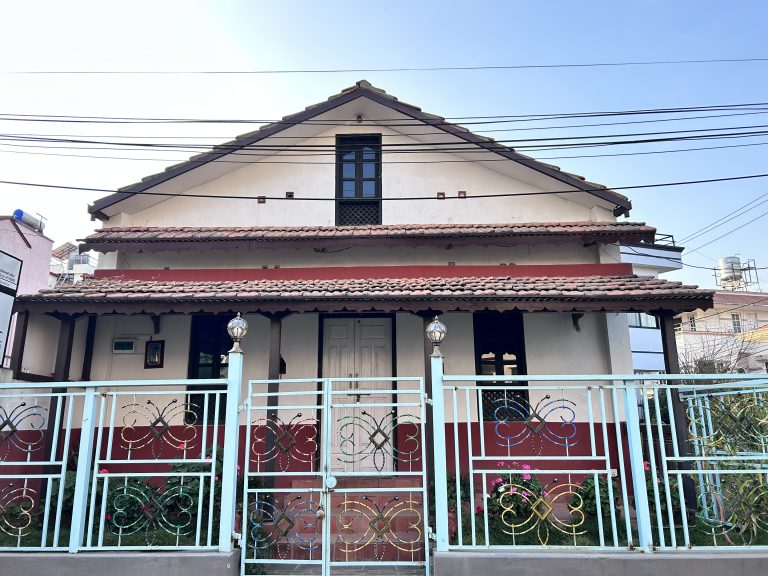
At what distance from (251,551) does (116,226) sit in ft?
22.6

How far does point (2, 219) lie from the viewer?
877cm

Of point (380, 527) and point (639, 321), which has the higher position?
point (639, 321)

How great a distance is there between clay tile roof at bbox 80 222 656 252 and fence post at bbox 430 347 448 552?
4.17m

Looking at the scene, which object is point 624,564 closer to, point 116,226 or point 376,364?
point 376,364

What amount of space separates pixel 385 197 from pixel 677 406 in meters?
5.70

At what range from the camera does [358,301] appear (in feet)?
24.7

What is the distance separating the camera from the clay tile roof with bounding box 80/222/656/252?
8.91 m

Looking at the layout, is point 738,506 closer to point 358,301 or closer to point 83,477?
point 358,301

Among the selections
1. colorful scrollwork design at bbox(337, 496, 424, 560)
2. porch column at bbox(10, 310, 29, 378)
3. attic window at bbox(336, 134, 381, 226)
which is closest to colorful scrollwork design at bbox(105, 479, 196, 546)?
colorful scrollwork design at bbox(337, 496, 424, 560)

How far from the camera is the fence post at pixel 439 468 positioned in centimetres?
473

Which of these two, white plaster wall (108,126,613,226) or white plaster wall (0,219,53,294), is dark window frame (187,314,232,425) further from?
white plaster wall (0,219,53,294)

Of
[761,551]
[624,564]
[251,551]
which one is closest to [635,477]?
[624,564]

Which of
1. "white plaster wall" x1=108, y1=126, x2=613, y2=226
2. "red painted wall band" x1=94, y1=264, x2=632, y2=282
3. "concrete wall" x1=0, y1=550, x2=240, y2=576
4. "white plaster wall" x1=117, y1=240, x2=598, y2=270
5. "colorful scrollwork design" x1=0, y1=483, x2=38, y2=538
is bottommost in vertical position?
"concrete wall" x1=0, y1=550, x2=240, y2=576

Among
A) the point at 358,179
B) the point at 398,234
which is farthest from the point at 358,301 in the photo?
the point at 358,179
